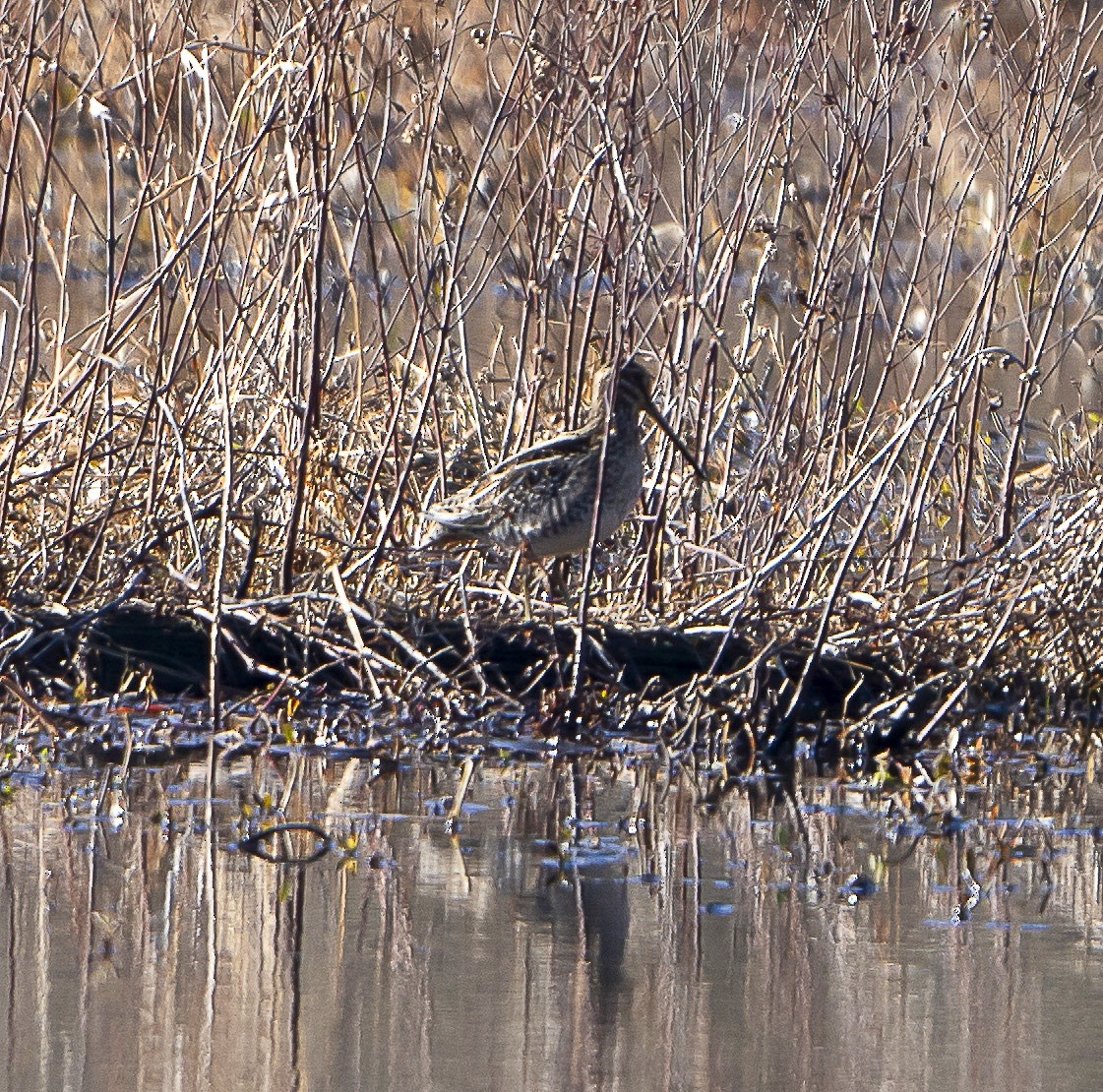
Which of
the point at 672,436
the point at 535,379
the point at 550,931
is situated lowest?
the point at 550,931

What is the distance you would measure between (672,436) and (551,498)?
1.14ft

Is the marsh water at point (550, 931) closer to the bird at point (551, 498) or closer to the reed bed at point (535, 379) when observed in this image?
the reed bed at point (535, 379)

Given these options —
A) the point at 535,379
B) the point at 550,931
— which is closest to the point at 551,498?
the point at 535,379

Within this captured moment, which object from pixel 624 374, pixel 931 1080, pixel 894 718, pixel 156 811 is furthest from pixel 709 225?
pixel 931 1080

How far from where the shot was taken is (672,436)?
589 cm

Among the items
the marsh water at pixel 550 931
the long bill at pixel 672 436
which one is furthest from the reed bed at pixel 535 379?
the marsh water at pixel 550 931

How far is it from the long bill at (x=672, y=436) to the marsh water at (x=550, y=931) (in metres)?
0.96

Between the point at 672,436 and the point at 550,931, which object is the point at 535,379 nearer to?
the point at 672,436

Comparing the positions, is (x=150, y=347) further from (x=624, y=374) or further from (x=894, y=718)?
(x=894, y=718)

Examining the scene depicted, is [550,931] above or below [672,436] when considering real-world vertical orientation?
below

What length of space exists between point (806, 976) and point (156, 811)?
1546 mm

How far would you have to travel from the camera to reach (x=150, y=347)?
6484 millimetres

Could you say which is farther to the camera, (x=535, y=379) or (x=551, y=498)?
(x=535, y=379)

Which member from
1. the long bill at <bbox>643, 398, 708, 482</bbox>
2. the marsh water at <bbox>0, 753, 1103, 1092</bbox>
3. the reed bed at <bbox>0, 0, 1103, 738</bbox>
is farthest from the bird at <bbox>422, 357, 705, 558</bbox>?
the marsh water at <bbox>0, 753, 1103, 1092</bbox>
